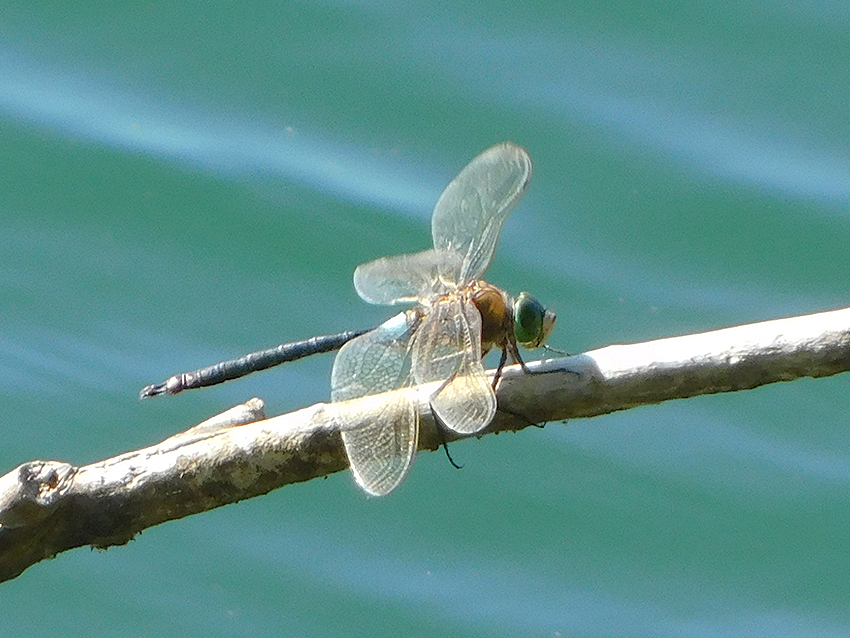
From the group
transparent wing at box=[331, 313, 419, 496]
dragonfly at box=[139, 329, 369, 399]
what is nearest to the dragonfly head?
transparent wing at box=[331, 313, 419, 496]

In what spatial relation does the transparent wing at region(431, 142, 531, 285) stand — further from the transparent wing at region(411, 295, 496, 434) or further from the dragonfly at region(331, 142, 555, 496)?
the transparent wing at region(411, 295, 496, 434)

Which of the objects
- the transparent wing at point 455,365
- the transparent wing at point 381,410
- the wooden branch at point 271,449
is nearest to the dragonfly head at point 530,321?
the transparent wing at point 455,365

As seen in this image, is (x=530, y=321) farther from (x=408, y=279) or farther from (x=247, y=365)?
(x=247, y=365)

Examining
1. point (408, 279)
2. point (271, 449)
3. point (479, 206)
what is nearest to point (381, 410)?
point (271, 449)

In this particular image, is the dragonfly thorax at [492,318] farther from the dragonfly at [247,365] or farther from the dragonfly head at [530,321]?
the dragonfly at [247,365]

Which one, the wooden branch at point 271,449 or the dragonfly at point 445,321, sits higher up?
the dragonfly at point 445,321

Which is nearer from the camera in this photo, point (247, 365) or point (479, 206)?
point (479, 206)
